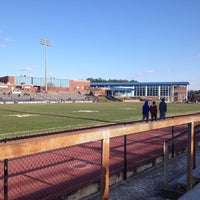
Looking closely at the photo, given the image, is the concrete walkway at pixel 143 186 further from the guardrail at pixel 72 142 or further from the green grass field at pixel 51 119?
the green grass field at pixel 51 119

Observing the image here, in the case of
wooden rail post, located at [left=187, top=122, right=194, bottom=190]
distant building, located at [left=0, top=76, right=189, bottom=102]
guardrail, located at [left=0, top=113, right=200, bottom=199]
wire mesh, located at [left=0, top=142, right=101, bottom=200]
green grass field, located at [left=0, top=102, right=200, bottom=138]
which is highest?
distant building, located at [left=0, top=76, right=189, bottom=102]

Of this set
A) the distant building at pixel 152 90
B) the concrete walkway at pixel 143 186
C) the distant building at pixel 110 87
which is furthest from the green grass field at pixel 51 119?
the distant building at pixel 152 90

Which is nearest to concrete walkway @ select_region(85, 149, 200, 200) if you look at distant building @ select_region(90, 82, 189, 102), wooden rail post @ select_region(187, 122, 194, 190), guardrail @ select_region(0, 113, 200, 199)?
wooden rail post @ select_region(187, 122, 194, 190)

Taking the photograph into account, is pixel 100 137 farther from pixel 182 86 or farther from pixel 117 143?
pixel 182 86

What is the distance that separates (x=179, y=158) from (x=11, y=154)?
7.09 m

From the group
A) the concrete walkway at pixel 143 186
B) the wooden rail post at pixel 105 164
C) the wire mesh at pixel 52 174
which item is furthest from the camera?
the wire mesh at pixel 52 174

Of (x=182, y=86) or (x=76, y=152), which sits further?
(x=182, y=86)

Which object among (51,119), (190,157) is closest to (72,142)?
(190,157)

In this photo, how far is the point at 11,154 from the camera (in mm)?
2234

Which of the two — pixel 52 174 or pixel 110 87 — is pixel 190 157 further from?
pixel 110 87

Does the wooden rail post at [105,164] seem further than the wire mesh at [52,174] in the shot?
No

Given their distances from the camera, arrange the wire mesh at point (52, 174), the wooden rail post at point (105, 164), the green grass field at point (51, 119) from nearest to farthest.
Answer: the wooden rail post at point (105, 164)
the wire mesh at point (52, 174)
the green grass field at point (51, 119)

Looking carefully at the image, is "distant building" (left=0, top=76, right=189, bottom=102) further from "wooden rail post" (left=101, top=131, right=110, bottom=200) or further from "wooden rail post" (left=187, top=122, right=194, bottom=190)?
"wooden rail post" (left=101, top=131, right=110, bottom=200)

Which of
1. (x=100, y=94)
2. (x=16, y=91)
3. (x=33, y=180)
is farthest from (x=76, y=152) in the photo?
(x=100, y=94)
